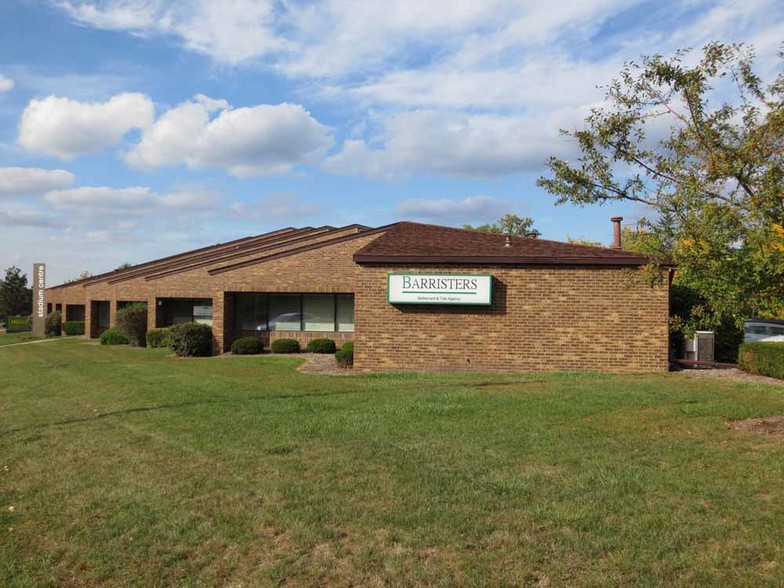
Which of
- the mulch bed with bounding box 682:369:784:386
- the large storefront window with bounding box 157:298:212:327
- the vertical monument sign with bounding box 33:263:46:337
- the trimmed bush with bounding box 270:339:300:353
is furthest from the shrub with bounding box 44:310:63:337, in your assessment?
the mulch bed with bounding box 682:369:784:386

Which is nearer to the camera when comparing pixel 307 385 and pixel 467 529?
pixel 467 529

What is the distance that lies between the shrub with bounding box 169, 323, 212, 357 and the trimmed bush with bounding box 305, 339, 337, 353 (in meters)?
3.70

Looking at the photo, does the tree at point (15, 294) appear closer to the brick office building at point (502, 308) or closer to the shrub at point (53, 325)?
the shrub at point (53, 325)

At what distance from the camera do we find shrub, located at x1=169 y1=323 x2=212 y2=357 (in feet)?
74.9

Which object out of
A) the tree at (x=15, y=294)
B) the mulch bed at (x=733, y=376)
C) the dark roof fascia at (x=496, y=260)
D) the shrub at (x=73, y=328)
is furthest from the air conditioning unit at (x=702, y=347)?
the tree at (x=15, y=294)

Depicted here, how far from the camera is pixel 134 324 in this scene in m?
29.4

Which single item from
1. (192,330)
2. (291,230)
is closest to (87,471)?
(192,330)

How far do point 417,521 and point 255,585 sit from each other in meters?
1.37

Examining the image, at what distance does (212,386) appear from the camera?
12922mm

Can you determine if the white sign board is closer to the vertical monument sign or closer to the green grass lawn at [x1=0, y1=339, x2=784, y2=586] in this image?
the green grass lawn at [x1=0, y1=339, x2=784, y2=586]

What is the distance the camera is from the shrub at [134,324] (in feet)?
96.5

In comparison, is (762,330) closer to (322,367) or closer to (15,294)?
(322,367)

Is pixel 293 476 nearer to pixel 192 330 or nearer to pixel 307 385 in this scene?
pixel 307 385

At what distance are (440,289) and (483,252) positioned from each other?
138 cm
